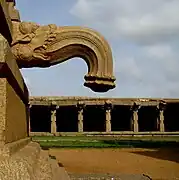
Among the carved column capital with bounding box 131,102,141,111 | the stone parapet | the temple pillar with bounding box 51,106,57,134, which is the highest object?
the stone parapet

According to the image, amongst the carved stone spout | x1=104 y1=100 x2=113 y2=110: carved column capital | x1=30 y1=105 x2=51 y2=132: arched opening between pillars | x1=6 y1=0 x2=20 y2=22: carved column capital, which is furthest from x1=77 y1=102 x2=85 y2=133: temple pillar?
the carved stone spout

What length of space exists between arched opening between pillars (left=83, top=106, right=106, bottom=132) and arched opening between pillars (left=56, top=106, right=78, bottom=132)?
35.5 inches

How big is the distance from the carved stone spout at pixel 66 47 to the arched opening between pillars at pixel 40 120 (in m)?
32.7

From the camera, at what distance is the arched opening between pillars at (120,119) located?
38.0 meters

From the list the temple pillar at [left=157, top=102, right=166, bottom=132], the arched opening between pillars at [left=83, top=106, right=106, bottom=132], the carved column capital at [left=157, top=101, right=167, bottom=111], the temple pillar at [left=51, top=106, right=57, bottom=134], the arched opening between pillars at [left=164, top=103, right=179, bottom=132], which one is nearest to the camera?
the temple pillar at [left=51, top=106, right=57, bottom=134]

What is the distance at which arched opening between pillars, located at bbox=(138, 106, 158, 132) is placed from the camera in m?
38.0

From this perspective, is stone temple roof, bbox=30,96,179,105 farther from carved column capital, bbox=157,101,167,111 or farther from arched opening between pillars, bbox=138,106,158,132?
arched opening between pillars, bbox=138,106,158,132

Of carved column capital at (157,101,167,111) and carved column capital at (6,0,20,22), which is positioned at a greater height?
carved column capital at (157,101,167,111)

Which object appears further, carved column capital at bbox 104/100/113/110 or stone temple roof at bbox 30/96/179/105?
carved column capital at bbox 104/100/113/110

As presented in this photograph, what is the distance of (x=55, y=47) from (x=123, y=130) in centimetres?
3558

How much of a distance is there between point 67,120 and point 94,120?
237 cm

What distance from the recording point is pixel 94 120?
124 feet

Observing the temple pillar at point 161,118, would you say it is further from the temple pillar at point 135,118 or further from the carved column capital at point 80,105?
the carved column capital at point 80,105

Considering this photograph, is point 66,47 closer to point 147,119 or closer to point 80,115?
point 80,115
